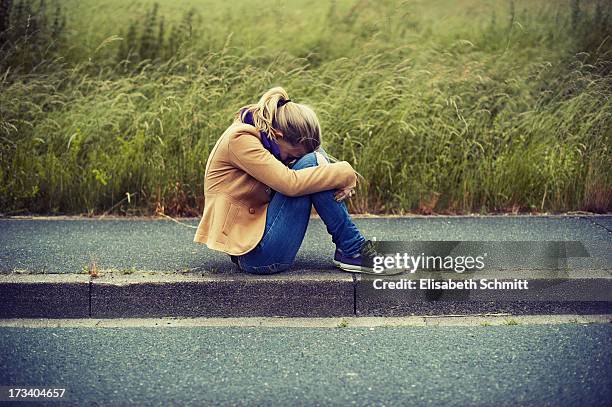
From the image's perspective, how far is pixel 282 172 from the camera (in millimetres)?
4449

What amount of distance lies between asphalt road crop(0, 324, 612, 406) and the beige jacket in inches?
21.7

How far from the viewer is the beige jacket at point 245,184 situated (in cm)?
446

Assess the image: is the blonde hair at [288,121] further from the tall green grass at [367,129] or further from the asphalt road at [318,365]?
the tall green grass at [367,129]

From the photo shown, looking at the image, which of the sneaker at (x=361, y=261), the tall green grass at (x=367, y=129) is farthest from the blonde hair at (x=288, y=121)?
the tall green grass at (x=367, y=129)

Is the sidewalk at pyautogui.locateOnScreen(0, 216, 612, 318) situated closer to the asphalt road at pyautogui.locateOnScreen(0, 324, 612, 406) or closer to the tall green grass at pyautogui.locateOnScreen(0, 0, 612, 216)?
the asphalt road at pyautogui.locateOnScreen(0, 324, 612, 406)

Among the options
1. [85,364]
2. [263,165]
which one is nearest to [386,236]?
[263,165]

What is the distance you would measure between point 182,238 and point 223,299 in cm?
150

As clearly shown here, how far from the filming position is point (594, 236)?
605cm

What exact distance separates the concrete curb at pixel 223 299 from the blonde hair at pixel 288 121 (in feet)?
2.36

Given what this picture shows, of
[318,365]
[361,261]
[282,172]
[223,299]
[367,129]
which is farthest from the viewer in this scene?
[367,129]

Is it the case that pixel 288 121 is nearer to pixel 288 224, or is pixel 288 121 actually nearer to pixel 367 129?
pixel 288 224

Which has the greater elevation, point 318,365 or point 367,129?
point 367,129

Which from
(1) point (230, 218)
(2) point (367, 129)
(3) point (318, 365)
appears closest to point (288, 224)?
(1) point (230, 218)

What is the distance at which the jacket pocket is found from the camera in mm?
4637
